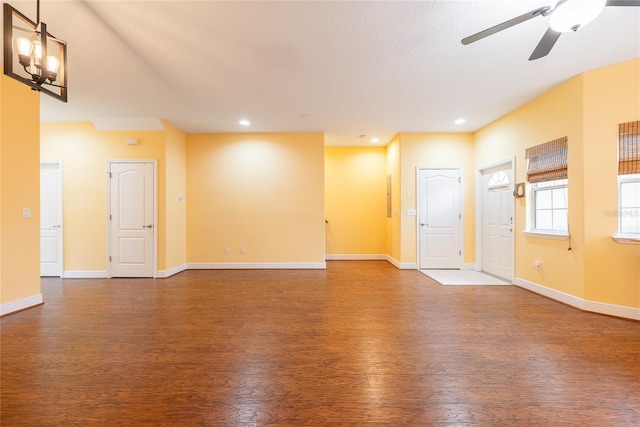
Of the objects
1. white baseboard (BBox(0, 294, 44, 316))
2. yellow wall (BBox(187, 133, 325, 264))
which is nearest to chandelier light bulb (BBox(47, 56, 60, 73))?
white baseboard (BBox(0, 294, 44, 316))

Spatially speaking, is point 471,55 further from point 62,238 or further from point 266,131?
point 62,238

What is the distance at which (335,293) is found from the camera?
166 inches

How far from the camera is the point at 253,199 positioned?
240 inches

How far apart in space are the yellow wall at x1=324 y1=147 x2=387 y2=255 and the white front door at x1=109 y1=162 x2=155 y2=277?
4.10m

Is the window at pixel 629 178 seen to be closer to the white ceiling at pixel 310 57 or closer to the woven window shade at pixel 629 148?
the woven window shade at pixel 629 148

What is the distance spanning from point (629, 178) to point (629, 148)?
35cm

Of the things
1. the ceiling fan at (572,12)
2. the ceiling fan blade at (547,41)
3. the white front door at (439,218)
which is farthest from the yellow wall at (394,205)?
the ceiling fan at (572,12)

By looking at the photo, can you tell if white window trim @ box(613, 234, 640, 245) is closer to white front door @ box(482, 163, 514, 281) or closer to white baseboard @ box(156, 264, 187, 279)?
white front door @ box(482, 163, 514, 281)

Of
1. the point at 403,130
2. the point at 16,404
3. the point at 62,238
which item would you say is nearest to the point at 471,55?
the point at 403,130

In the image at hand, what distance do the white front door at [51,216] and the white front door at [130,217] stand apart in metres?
0.97

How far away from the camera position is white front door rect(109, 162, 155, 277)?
17.4ft

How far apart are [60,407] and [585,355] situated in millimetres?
3951

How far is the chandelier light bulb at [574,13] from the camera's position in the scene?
5.59ft

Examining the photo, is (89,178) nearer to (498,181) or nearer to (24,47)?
(24,47)
